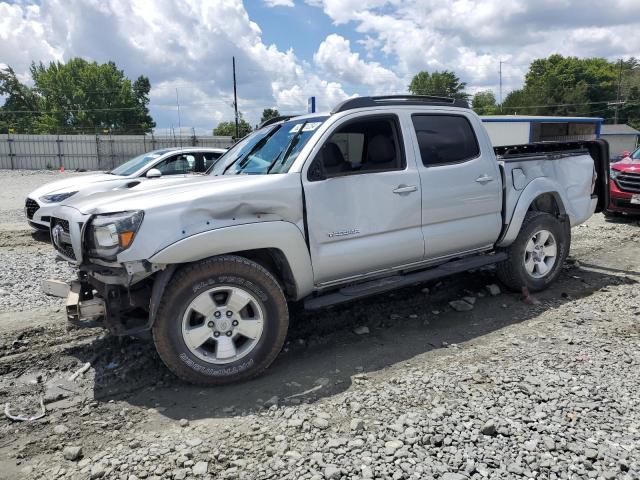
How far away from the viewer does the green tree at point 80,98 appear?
74.4m

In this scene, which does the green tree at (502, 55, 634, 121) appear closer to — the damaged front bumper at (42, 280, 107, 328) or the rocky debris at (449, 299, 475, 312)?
the rocky debris at (449, 299, 475, 312)

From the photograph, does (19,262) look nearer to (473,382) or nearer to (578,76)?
(473,382)

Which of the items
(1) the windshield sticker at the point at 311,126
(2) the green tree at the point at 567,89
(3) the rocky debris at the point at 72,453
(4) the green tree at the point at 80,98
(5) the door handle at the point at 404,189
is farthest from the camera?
(2) the green tree at the point at 567,89

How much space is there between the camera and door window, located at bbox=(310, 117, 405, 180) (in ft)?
13.9

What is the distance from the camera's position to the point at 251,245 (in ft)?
12.2

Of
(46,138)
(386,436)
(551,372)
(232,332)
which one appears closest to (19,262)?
(232,332)

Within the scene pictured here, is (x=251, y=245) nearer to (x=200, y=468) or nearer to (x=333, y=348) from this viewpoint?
(x=333, y=348)

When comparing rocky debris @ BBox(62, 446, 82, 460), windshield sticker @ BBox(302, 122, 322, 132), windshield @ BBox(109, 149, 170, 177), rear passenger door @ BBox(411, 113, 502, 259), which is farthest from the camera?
windshield @ BBox(109, 149, 170, 177)

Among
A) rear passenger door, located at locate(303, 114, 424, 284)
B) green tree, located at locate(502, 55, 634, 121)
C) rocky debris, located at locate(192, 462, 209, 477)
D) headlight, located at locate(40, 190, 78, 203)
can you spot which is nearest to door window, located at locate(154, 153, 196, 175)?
headlight, located at locate(40, 190, 78, 203)

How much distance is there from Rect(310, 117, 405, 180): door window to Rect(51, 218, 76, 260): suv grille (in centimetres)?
209

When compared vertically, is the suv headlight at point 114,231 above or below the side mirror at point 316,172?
below

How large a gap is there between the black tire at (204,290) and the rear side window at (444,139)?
6.50 ft

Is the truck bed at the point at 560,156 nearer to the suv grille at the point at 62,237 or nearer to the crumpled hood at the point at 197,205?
the crumpled hood at the point at 197,205

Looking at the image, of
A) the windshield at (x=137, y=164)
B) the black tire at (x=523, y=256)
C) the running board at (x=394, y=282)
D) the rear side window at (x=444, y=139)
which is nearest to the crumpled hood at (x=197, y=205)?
the running board at (x=394, y=282)
